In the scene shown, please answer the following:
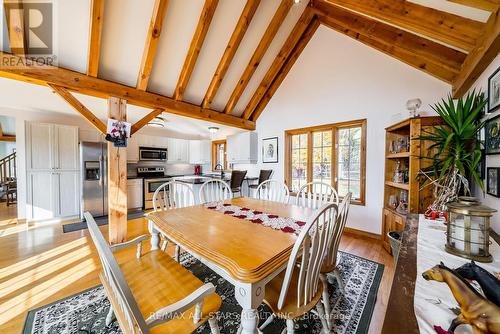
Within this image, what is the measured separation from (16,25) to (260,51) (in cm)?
317

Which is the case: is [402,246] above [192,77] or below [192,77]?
below

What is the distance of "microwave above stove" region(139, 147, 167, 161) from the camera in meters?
5.16

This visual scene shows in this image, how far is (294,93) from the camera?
4.20m

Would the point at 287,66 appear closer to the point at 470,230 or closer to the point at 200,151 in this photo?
the point at 200,151

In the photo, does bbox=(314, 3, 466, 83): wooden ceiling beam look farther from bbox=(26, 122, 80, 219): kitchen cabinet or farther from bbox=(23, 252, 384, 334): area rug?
bbox=(26, 122, 80, 219): kitchen cabinet

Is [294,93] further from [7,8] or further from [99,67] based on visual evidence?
[7,8]

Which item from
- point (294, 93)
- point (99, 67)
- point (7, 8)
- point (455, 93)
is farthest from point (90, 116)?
point (455, 93)

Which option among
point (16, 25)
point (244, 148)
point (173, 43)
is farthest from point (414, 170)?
point (16, 25)

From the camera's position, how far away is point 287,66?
4.29 meters

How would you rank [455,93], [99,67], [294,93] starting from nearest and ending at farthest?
[455,93] < [99,67] < [294,93]

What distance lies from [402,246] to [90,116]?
382cm

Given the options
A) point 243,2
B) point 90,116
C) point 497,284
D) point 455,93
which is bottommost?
point 497,284

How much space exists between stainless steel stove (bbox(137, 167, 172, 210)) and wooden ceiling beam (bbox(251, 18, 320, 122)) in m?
3.07

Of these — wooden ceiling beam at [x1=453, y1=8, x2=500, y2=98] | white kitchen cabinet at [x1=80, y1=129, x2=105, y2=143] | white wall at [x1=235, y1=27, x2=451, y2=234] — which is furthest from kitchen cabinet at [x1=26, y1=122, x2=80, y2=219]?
wooden ceiling beam at [x1=453, y1=8, x2=500, y2=98]
